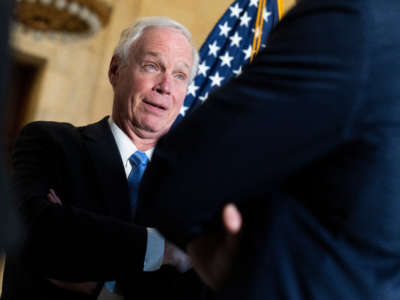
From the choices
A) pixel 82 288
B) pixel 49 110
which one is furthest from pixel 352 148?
pixel 49 110

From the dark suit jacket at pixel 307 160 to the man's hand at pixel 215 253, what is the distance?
0.12 feet

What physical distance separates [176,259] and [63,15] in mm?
6661

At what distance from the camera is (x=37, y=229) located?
5.92 ft

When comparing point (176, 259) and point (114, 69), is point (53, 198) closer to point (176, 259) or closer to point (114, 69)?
point (176, 259)

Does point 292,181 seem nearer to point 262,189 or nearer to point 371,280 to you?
point 262,189

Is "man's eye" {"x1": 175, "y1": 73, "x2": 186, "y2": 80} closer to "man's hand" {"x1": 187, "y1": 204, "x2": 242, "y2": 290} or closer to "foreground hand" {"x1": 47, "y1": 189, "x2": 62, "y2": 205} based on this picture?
"foreground hand" {"x1": 47, "y1": 189, "x2": 62, "y2": 205}

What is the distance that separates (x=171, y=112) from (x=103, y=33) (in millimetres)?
7200

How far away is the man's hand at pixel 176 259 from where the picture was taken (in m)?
1.72

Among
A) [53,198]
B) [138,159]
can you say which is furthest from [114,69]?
[53,198]

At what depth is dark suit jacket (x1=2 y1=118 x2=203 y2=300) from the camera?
1703 mm

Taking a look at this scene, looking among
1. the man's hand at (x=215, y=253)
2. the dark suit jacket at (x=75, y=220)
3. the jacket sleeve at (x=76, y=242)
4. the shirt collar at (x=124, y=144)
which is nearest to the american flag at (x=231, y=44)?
the shirt collar at (x=124, y=144)

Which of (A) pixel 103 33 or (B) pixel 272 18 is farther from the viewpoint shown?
(A) pixel 103 33

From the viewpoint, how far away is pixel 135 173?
209 cm

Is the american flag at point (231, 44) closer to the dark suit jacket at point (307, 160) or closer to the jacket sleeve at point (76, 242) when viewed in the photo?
Result: the jacket sleeve at point (76, 242)
